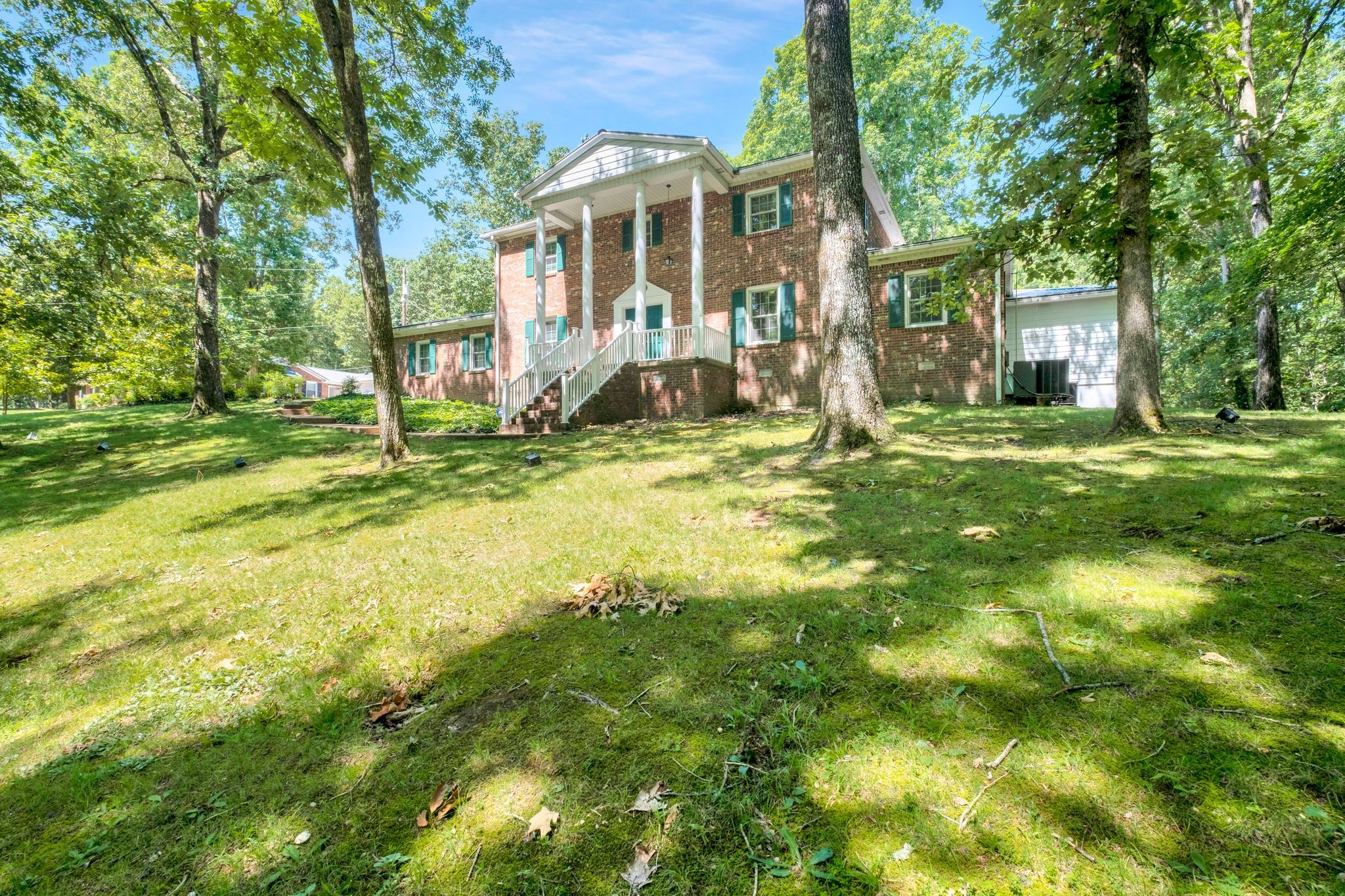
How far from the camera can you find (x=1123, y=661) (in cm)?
198

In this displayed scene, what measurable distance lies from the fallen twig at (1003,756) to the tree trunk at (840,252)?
13.5 feet

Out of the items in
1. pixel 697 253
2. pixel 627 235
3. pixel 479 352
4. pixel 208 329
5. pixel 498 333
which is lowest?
pixel 479 352

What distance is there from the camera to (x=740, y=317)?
46.8 feet

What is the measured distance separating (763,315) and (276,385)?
26014 mm

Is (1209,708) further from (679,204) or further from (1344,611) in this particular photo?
(679,204)

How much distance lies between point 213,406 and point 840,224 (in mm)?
17577

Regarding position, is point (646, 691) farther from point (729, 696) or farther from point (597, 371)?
point (597, 371)

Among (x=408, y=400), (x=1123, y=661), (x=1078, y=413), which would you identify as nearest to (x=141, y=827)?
(x=1123, y=661)

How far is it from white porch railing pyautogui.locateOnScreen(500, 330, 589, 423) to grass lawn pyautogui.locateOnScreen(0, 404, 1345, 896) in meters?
6.89

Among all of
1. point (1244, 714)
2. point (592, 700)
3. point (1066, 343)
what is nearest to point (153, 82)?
point (592, 700)

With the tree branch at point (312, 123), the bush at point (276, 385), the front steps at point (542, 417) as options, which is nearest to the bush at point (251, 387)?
the bush at point (276, 385)

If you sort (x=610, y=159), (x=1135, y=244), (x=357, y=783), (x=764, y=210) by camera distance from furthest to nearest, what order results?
(x=764, y=210) < (x=610, y=159) < (x=1135, y=244) < (x=357, y=783)

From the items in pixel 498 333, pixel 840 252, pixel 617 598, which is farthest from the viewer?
pixel 498 333

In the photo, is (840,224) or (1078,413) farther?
(1078,413)
